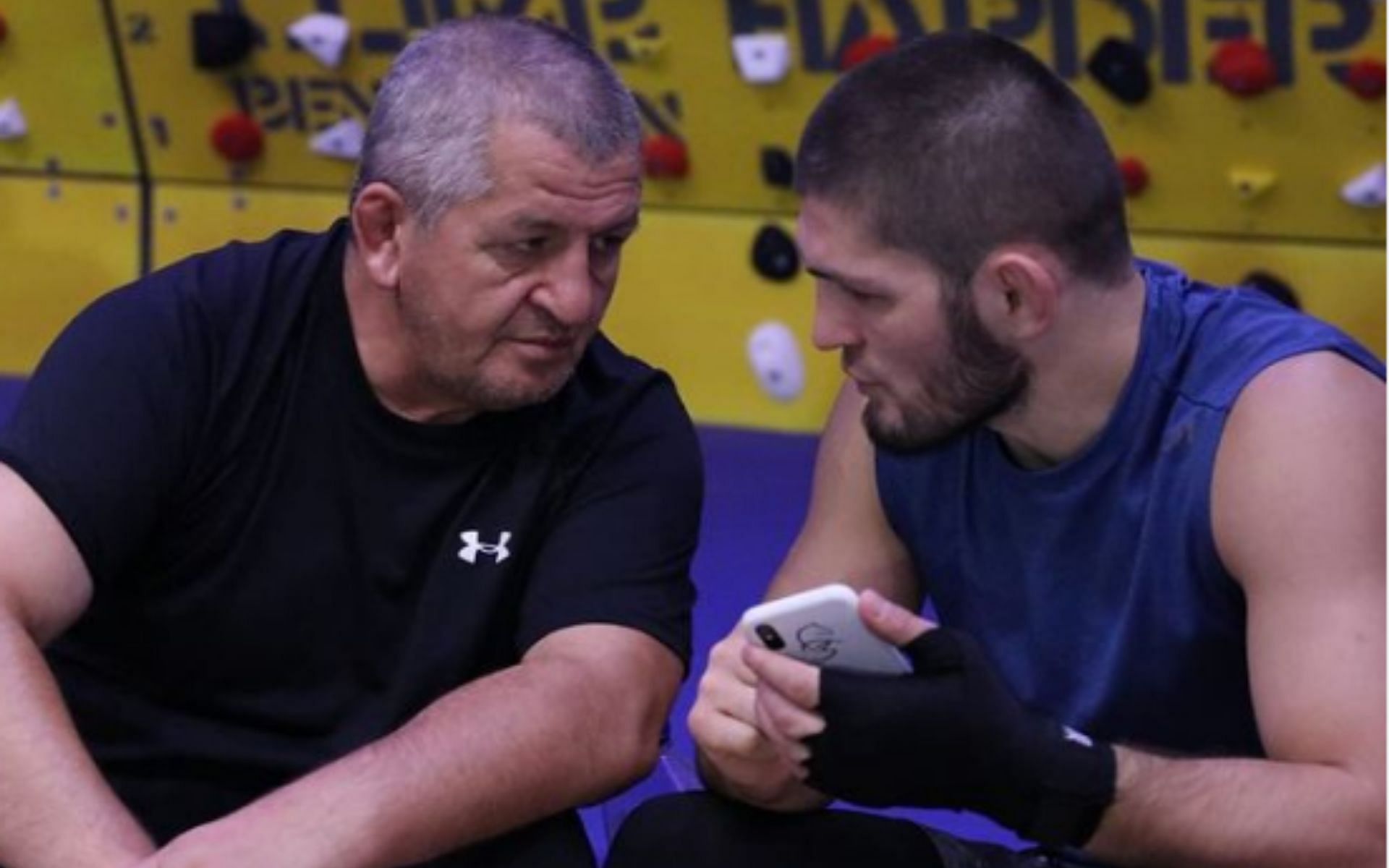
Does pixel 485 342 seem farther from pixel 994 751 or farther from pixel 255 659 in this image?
pixel 994 751

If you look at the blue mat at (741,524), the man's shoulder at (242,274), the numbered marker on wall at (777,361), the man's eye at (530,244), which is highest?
the man's eye at (530,244)

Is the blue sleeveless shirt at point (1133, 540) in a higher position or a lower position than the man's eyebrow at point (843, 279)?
lower

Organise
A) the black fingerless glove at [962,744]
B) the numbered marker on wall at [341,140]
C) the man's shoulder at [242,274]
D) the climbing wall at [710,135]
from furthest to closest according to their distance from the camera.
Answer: the numbered marker on wall at [341,140] → the climbing wall at [710,135] → the man's shoulder at [242,274] → the black fingerless glove at [962,744]

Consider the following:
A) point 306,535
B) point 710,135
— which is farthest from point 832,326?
point 710,135

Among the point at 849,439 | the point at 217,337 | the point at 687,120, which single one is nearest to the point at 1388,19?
the point at 687,120

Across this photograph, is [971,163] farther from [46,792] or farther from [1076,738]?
[46,792]

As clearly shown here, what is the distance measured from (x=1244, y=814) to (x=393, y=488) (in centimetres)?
91

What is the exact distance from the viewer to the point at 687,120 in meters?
5.09

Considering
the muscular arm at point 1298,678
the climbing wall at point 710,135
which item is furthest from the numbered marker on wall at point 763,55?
the muscular arm at point 1298,678

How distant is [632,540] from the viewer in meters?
2.92

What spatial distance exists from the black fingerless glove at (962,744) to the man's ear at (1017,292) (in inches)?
11.7

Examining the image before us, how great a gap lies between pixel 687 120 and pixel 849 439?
225 cm

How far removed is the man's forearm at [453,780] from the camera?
2.70 meters

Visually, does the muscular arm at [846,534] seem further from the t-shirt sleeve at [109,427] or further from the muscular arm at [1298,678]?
the t-shirt sleeve at [109,427]
